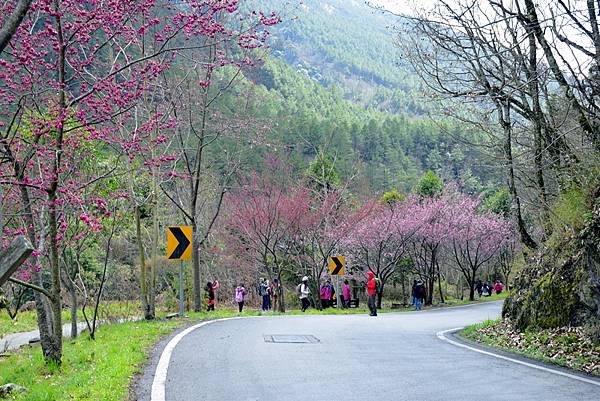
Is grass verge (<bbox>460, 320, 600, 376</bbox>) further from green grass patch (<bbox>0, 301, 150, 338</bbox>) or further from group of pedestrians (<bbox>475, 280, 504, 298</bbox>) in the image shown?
group of pedestrians (<bbox>475, 280, 504, 298</bbox>)

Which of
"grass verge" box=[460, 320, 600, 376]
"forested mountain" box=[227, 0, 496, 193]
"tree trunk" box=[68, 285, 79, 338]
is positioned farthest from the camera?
"forested mountain" box=[227, 0, 496, 193]

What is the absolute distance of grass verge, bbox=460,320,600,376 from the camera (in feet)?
31.6

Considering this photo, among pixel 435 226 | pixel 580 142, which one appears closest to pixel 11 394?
pixel 580 142

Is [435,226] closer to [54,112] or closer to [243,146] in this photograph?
[243,146]

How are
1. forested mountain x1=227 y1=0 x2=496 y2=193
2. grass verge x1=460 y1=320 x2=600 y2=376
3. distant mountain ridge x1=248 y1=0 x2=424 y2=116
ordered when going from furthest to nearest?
distant mountain ridge x1=248 y1=0 x2=424 y2=116 < forested mountain x1=227 y1=0 x2=496 y2=193 < grass verge x1=460 y1=320 x2=600 y2=376

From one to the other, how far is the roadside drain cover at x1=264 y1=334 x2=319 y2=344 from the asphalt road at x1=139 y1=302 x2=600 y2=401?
39mm

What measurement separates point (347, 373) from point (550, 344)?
15.0ft

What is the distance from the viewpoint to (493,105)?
46.3 feet

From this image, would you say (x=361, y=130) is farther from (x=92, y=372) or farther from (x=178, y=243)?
(x=92, y=372)

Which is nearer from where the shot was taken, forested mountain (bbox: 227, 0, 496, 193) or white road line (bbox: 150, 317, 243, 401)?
white road line (bbox: 150, 317, 243, 401)

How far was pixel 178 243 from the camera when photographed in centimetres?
1733

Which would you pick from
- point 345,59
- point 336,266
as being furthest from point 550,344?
point 345,59

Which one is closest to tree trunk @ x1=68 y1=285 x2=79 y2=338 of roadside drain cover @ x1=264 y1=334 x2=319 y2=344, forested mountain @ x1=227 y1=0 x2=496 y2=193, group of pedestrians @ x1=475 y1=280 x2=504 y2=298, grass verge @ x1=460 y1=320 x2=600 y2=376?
roadside drain cover @ x1=264 y1=334 x2=319 y2=344

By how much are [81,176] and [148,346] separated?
16.4ft
